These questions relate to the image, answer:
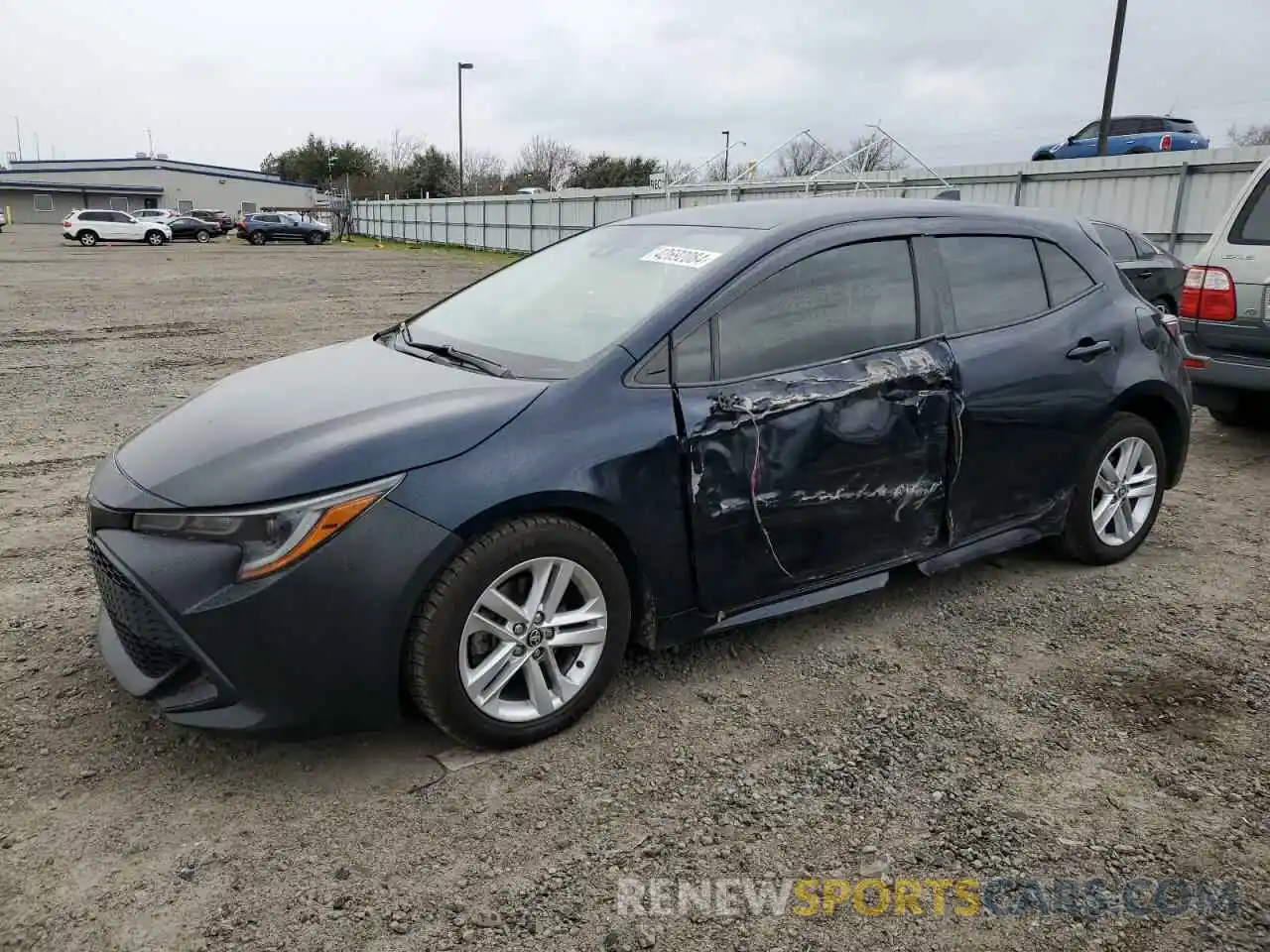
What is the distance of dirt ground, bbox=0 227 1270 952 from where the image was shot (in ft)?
7.64

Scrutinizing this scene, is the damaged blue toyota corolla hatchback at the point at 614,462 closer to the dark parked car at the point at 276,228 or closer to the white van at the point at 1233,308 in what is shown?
the white van at the point at 1233,308

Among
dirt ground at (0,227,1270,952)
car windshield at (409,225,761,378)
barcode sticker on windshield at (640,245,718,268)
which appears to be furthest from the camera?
barcode sticker on windshield at (640,245,718,268)

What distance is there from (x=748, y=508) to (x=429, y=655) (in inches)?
45.8

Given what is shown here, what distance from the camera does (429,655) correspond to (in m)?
2.77

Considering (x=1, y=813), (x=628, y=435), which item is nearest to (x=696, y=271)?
(x=628, y=435)

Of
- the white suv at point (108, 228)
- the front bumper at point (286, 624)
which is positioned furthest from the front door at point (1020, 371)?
the white suv at point (108, 228)

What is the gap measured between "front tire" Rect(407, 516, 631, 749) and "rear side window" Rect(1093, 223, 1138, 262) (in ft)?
28.8

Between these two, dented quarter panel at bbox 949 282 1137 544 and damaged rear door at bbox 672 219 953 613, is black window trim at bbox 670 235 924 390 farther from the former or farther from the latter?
dented quarter panel at bbox 949 282 1137 544

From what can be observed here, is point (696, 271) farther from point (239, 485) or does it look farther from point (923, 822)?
point (923, 822)

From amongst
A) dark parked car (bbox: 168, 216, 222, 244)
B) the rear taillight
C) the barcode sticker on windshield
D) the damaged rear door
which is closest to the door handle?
the damaged rear door

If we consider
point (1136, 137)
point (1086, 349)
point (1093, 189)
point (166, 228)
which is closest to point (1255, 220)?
point (1086, 349)

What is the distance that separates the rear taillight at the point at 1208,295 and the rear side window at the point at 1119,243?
3537 millimetres

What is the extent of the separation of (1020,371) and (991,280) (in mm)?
400

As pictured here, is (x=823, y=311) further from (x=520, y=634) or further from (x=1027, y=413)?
(x=520, y=634)
